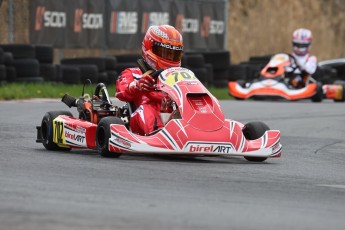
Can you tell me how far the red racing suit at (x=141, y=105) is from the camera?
9438 millimetres

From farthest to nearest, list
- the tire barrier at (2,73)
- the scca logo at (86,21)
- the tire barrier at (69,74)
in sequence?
the scca logo at (86,21) → the tire barrier at (69,74) → the tire barrier at (2,73)

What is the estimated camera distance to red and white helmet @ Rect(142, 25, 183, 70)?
392 inches

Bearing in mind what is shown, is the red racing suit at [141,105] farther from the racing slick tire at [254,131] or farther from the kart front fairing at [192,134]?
the racing slick tire at [254,131]

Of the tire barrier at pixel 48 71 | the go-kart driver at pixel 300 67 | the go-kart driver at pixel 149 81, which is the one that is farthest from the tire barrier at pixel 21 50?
the go-kart driver at pixel 149 81

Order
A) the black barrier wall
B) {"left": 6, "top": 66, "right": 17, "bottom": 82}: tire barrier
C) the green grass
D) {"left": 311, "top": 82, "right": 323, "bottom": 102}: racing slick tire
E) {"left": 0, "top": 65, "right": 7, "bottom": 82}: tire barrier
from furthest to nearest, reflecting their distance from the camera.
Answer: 1. {"left": 311, "top": 82, "right": 323, "bottom": 102}: racing slick tire
2. the black barrier wall
3. {"left": 6, "top": 66, "right": 17, "bottom": 82}: tire barrier
4. {"left": 0, "top": 65, "right": 7, "bottom": 82}: tire barrier
5. the green grass

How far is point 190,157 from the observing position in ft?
32.0

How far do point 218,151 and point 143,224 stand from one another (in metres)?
3.52

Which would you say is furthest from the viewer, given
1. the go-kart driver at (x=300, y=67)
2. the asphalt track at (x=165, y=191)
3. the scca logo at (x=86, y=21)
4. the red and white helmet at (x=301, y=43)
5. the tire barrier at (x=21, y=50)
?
the red and white helmet at (x=301, y=43)

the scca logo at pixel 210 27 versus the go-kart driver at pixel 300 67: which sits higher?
the scca logo at pixel 210 27

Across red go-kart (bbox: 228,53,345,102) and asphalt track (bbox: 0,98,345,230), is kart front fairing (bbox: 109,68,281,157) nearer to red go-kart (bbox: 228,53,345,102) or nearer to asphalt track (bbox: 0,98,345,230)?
asphalt track (bbox: 0,98,345,230)

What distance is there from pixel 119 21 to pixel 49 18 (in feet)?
7.30

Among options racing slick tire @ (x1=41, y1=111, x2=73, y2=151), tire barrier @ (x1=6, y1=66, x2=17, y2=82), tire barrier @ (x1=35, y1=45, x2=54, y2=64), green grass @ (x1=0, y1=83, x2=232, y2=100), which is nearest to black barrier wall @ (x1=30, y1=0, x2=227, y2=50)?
tire barrier @ (x1=35, y1=45, x2=54, y2=64)

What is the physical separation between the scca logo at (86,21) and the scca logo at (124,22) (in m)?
0.42

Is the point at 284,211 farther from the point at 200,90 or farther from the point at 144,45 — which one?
the point at 144,45
